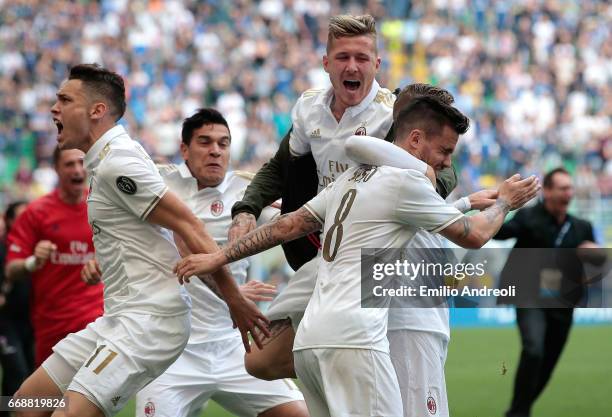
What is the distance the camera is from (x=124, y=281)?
659cm

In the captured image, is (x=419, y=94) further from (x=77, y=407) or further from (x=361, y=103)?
(x=77, y=407)

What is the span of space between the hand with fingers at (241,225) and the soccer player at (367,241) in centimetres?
107

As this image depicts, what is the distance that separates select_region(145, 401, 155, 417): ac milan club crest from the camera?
313 inches

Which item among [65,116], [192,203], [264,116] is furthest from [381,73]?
[65,116]

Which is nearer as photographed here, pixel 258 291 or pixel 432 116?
pixel 432 116

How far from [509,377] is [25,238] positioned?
6227mm

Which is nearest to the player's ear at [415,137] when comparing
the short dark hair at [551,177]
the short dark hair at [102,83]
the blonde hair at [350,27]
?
the blonde hair at [350,27]

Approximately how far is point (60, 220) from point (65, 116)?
3276 millimetres

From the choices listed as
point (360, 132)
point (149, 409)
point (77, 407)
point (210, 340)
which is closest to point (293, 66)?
point (210, 340)

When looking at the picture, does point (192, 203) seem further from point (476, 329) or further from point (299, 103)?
point (476, 329)

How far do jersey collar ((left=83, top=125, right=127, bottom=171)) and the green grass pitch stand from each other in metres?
5.25

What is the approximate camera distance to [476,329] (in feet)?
67.9

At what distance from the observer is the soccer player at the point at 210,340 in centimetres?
806

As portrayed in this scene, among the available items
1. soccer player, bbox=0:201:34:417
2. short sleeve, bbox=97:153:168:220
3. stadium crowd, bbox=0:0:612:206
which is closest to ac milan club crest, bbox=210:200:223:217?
short sleeve, bbox=97:153:168:220
